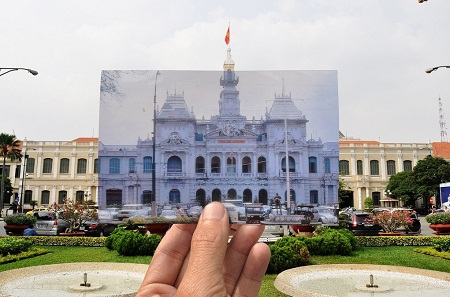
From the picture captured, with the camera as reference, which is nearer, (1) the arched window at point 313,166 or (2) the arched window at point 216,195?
(2) the arched window at point 216,195

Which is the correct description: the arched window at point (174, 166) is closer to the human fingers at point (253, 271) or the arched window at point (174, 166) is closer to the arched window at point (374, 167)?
the human fingers at point (253, 271)

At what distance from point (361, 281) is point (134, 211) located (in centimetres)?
713

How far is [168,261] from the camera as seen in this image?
2.23m

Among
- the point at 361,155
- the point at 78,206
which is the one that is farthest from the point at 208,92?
the point at 361,155

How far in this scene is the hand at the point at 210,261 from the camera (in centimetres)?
193

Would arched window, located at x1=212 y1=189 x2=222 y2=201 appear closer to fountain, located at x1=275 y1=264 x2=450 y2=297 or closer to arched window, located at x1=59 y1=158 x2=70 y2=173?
fountain, located at x1=275 y1=264 x2=450 y2=297

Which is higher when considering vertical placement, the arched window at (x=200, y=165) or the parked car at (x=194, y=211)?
the arched window at (x=200, y=165)

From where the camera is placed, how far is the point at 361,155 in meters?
54.2

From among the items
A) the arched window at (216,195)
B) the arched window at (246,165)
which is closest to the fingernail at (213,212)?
the arched window at (216,195)

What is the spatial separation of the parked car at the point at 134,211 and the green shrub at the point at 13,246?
35.3ft

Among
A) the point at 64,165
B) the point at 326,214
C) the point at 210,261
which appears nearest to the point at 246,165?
the point at 326,214

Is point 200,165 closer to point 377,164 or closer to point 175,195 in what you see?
point 175,195

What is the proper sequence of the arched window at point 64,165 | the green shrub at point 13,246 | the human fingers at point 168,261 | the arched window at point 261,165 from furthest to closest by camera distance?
the arched window at point 64,165
the green shrub at point 13,246
the arched window at point 261,165
the human fingers at point 168,261

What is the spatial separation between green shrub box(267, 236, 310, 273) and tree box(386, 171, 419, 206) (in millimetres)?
38210
